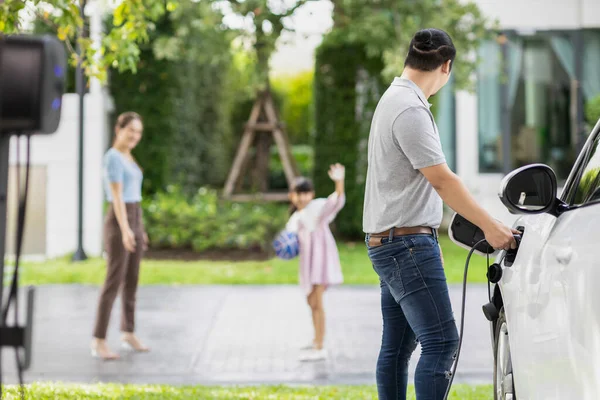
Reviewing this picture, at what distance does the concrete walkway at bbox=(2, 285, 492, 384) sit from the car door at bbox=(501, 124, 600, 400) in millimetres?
3151

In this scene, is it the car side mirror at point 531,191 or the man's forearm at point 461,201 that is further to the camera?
the man's forearm at point 461,201

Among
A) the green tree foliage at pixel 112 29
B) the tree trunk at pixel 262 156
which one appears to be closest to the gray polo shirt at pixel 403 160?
the green tree foliage at pixel 112 29

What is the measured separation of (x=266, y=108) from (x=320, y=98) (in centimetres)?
200

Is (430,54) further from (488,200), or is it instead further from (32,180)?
(488,200)

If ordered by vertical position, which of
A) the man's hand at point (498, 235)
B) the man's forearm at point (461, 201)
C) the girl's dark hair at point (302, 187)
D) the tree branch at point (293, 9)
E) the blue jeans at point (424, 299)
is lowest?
the girl's dark hair at point (302, 187)

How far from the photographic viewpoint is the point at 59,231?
571 inches

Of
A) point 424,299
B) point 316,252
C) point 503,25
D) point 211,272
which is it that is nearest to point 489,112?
point 503,25

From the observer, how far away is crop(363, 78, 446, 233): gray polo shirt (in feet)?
12.6

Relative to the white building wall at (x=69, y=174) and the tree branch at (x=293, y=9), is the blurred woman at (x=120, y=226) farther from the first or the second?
the tree branch at (x=293, y=9)

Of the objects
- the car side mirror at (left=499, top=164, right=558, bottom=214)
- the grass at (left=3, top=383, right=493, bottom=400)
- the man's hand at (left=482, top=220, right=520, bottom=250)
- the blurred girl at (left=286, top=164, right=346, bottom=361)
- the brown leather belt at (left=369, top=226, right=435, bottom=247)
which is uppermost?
the car side mirror at (left=499, top=164, right=558, bottom=214)

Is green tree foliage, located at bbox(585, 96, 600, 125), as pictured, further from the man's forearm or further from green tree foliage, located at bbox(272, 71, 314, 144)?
green tree foliage, located at bbox(272, 71, 314, 144)

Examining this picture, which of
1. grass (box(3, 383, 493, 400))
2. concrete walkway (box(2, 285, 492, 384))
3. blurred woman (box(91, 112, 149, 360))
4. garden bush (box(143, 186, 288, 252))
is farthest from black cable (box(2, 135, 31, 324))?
garden bush (box(143, 186, 288, 252))

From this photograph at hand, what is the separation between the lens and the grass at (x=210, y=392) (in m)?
5.81

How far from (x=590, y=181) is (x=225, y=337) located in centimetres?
560
